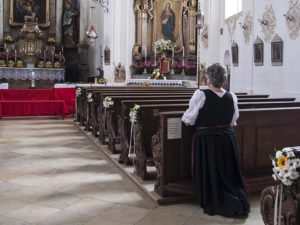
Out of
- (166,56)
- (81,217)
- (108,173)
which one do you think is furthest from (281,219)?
(166,56)

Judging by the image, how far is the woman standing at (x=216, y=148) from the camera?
13.8ft

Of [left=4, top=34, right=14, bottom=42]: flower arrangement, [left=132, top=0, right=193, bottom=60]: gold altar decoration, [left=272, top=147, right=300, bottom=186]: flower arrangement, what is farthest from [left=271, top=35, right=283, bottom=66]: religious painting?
[left=4, top=34, right=14, bottom=42]: flower arrangement

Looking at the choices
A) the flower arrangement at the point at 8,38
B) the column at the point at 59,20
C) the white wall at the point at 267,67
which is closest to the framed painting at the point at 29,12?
the column at the point at 59,20

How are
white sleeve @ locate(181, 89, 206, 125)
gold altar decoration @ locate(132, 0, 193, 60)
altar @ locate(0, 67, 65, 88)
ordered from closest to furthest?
white sleeve @ locate(181, 89, 206, 125) → gold altar decoration @ locate(132, 0, 193, 60) → altar @ locate(0, 67, 65, 88)

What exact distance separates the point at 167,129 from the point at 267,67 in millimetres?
7002

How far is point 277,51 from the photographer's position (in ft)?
33.5

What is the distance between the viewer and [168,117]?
179 inches

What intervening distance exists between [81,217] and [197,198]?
49.9 inches

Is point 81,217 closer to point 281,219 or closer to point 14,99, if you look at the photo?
point 281,219

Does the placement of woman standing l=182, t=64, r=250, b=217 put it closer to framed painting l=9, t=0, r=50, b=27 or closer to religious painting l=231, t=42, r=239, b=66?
religious painting l=231, t=42, r=239, b=66

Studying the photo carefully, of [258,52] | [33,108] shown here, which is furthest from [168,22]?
[33,108]

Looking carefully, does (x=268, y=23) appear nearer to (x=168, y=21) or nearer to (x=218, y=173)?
(x=218, y=173)

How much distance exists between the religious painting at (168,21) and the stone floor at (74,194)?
35.3 ft

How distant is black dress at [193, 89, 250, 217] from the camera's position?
4207 millimetres
